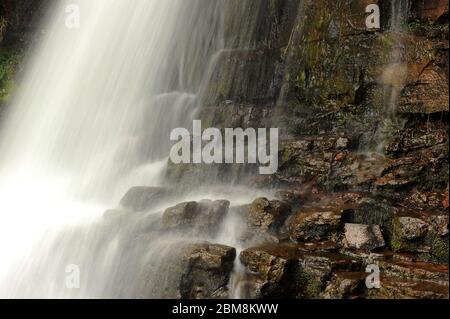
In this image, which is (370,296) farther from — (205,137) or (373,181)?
(205,137)

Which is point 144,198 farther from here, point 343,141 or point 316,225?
point 343,141

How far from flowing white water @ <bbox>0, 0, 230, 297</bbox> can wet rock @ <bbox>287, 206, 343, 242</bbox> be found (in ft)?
9.39

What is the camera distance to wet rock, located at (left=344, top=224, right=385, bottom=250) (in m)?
6.93

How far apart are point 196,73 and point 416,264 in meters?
8.77

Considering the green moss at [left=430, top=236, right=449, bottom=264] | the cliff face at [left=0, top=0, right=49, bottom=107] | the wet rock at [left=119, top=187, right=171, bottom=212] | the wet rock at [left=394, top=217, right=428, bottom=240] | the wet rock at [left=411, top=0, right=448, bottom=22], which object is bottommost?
the green moss at [left=430, top=236, right=449, bottom=264]

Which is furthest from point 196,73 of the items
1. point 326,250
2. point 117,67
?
point 326,250

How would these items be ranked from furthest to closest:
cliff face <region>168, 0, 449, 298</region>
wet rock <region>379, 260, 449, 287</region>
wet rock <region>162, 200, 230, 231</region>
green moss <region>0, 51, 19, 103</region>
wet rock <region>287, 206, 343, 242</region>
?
green moss <region>0, 51, 19, 103</region> < wet rock <region>162, 200, 230, 231</region> < wet rock <region>287, 206, 343, 242</region> < cliff face <region>168, 0, 449, 298</region> < wet rock <region>379, 260, 449, 287</region>

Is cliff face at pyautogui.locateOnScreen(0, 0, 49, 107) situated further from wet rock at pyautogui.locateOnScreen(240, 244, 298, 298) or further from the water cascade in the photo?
wet rock at pyautogui.locateOnScreen(240, 244, 298, 298)

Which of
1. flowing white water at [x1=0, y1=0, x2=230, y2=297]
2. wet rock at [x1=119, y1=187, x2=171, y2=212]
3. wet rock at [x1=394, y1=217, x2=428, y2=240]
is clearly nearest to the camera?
wet rock at [x1=394, y1=217, x2=428, y2=240]

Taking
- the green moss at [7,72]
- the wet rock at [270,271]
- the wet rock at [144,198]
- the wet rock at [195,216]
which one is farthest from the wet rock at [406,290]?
the green moss at [7,72]

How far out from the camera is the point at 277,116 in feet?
34.6

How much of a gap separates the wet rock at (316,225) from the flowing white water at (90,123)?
286 centimetres

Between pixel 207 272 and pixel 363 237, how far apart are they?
2.56m

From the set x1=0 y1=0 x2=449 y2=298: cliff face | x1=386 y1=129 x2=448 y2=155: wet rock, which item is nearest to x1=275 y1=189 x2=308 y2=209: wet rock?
x1=0 y1=0 x2=449 y2=298: cliff face
